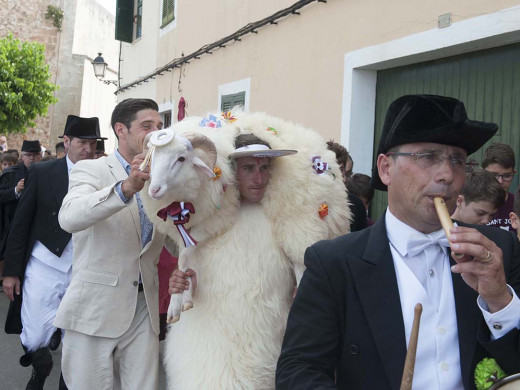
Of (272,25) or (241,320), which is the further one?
(272,25)

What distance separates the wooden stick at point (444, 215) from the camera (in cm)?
178

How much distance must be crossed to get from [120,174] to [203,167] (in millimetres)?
998

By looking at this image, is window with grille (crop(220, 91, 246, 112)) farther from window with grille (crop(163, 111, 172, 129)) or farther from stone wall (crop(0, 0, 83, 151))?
stone wall (crop(0, 0, 83, 151))

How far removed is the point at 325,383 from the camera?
196 centimetres

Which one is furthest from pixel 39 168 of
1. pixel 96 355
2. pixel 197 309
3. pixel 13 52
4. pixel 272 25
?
pixel 13 52

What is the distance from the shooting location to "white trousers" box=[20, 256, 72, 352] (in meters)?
4.85

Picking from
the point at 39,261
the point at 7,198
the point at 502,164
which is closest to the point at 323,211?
the point at 502,164

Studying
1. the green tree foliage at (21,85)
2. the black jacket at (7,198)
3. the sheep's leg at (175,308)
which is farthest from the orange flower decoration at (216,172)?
the green tree foliage at (21,85)

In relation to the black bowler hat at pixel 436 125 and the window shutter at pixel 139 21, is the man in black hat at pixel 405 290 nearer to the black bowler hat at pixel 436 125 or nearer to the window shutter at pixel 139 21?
the black bowler hat at pixel 436 125

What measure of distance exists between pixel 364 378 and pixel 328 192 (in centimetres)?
145

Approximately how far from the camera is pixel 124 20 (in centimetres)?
1578

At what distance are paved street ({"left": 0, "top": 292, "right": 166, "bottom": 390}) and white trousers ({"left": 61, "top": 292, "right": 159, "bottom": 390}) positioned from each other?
7.71 feet

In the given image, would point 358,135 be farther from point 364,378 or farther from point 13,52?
point 13,52

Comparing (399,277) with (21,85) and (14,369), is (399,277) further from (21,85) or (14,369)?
(21,85)
